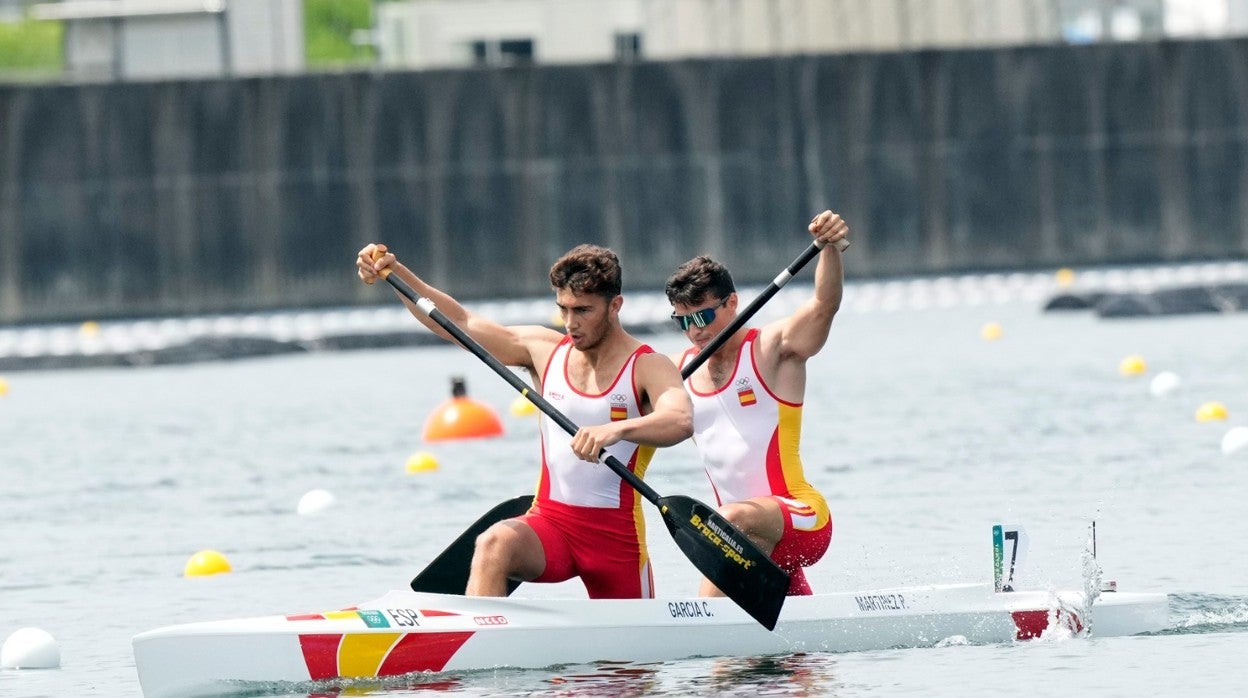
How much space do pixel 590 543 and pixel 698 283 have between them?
109 cm

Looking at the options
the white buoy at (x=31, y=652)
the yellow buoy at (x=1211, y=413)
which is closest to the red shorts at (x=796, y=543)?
the white buoy at (x=31, y=652)

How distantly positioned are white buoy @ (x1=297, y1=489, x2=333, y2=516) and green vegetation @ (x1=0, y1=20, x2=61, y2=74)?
6457 cm

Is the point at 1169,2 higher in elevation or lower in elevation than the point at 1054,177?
higher

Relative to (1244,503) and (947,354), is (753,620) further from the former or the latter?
(947,354)

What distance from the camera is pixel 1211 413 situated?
15.4m

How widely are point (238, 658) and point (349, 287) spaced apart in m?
20.1

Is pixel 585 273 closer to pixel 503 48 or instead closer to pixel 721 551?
pixel 721 551

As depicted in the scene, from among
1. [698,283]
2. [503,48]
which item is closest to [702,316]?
[698,283]

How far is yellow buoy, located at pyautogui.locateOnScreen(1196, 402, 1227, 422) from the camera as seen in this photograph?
15.3 meters

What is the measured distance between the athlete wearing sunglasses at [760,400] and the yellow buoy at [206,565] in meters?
3.25

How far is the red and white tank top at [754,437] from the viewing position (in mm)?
8742

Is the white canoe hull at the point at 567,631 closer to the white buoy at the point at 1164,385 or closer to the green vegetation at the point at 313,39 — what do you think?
the white buoy at the point at 1164,385

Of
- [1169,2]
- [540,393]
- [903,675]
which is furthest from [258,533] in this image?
[1169,2]

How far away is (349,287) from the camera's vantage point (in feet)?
90.9
